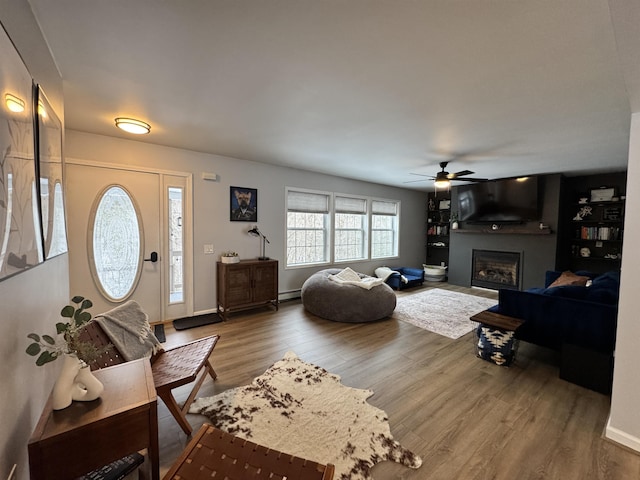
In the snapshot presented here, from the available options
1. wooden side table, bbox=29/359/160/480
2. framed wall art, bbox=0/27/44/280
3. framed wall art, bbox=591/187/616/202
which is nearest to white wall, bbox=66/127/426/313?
framed wall art, bbox=0/27/44/280

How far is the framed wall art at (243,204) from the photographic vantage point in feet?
14.5

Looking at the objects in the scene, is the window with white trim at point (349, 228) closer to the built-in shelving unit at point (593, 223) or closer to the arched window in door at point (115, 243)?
the arched window in door at point (115, 243)

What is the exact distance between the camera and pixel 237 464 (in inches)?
47.4

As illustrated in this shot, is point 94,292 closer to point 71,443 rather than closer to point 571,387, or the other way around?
point 71,443

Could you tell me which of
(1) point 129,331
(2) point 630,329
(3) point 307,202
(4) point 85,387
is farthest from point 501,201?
(4) point 85,387

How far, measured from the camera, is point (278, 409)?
2.08m

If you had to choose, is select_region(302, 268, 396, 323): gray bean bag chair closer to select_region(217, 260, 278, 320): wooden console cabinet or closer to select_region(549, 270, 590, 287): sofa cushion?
select_region(217, 260, 278, 320): wooden console cabinet

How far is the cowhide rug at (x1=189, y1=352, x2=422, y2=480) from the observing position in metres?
1.68

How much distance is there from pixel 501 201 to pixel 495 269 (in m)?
1.60

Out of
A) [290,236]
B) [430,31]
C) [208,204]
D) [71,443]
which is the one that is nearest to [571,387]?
[430,31]

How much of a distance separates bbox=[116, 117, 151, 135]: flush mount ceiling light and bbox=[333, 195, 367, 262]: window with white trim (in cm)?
364

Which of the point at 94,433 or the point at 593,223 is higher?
the point at 593,223

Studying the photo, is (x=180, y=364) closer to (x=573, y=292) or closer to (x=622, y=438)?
(x=622, y=438)

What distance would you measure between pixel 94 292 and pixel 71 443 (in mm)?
2980
